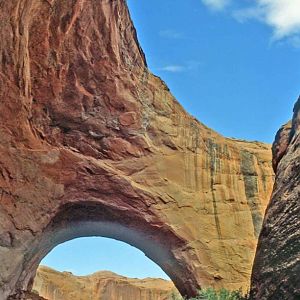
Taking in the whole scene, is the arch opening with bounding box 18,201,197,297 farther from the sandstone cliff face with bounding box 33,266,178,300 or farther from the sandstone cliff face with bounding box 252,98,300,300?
the sandstone cliff face with bounding box 33,266,178,300

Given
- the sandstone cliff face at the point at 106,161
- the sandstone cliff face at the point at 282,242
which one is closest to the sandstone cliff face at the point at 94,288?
the sandstone cliff face at the point at 106,161

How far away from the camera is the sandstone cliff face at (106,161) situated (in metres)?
10.8

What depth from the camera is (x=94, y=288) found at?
27.9 metres

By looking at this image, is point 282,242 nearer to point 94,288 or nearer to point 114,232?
point 114,232

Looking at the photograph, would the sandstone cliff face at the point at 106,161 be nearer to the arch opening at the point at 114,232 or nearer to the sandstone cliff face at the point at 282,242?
the arch opening at the point at 114,232

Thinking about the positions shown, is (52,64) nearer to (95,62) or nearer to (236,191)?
(95,62)

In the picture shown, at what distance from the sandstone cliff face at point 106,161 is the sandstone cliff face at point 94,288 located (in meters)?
15.0

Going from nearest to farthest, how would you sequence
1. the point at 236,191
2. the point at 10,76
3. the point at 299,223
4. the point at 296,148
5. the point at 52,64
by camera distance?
the point at 299,223, the point at 296,148, the point at 10,76, the point at 52,64, the point at 236,191

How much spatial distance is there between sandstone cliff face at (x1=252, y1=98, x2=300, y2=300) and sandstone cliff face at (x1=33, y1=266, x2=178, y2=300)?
22.2m

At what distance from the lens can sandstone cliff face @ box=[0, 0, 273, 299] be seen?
35.4 feet

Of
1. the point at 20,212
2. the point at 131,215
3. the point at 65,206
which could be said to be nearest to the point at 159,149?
the point at 131,215

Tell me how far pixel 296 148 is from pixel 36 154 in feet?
21.9

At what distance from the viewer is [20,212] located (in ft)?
34.1

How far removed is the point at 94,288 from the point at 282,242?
79.8 feet
